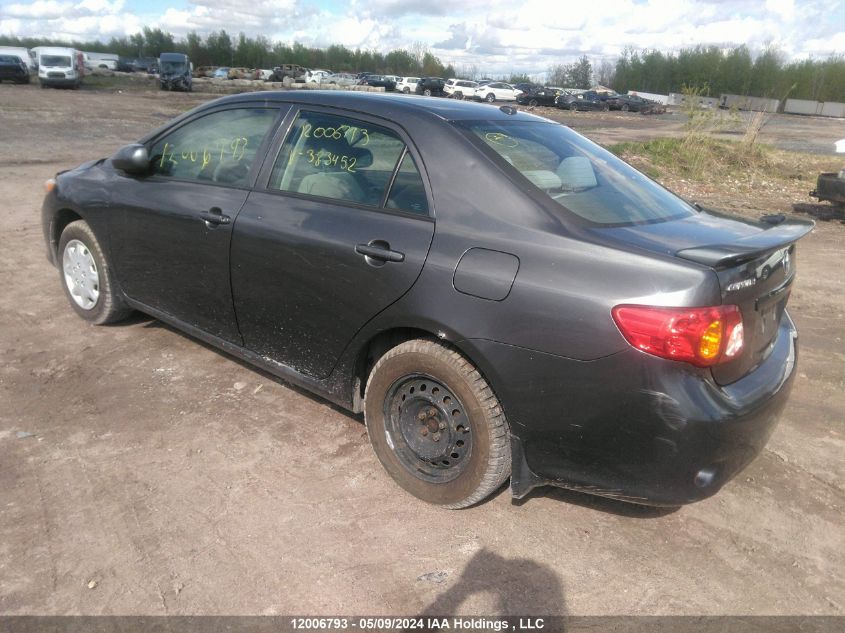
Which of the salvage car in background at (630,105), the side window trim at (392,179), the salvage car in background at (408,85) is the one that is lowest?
the salvage car in background at (630,105)

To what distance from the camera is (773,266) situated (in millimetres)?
2648

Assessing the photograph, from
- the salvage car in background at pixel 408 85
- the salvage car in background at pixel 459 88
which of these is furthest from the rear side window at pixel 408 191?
the salvage car in background at pixel 408 85

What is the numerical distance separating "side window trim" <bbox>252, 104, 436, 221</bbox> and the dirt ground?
1.23 metres

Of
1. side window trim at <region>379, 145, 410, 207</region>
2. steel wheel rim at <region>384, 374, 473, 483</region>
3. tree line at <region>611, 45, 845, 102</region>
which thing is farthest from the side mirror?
tree line at <region>611, 45, 845, 102</region>

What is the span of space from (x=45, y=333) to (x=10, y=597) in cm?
275

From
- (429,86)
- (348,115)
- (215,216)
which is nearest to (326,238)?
(348,115)

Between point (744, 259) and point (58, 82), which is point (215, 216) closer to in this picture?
point (744, 259)

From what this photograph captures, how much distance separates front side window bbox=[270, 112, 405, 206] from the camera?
314cm

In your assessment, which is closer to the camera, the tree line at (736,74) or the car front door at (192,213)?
the car front door at (192,213)

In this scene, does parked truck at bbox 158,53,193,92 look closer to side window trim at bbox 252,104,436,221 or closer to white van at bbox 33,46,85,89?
white van at bbox 33,46,85,89

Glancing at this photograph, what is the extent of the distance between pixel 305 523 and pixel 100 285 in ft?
8.76

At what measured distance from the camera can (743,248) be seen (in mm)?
2518

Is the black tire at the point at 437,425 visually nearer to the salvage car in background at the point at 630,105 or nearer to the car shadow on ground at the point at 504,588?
the car shadow on ground at the point at 504,588

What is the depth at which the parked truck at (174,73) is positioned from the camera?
41.9m
